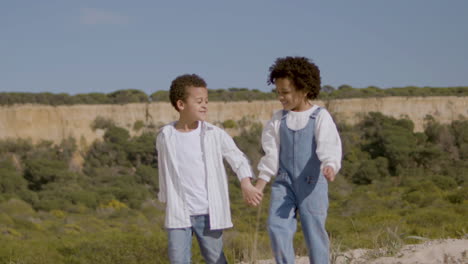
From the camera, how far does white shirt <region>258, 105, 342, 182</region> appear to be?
12.1 feet

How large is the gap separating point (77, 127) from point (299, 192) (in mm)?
41020

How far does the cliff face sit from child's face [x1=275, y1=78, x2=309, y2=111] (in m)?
38.6

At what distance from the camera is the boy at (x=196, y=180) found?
12.5 feet

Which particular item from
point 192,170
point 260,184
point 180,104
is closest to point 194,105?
point 180,104

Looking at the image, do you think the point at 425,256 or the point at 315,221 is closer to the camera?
the point at 315,221

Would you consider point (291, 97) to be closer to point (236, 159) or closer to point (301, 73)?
point (301, 73)

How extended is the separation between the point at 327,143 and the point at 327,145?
0.04ft

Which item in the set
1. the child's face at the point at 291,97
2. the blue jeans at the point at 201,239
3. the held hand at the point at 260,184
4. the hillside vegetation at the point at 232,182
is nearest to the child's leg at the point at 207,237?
the blue jeans at the point at 201,239

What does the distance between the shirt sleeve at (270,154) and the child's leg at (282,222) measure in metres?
0.10

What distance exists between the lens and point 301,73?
157 inches

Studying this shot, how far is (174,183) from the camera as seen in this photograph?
12.8 ft

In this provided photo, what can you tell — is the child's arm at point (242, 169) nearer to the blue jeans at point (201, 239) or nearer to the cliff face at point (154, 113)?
the blue jeans at point (201, 239)

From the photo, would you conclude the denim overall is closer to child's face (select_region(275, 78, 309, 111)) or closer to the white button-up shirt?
child's face (select_region(275, 78, 309, 111))

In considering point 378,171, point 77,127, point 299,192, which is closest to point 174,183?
Result: point 299,192
